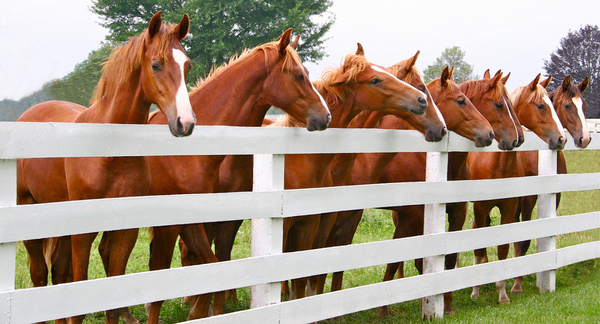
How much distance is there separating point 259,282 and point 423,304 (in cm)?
190

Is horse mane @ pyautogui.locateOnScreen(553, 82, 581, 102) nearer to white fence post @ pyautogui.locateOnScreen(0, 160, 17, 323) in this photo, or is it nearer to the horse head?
the horse head

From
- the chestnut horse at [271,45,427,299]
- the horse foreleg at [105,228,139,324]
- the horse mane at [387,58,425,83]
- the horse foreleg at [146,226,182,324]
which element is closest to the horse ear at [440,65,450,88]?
the horse mane at [387,58,425,83]

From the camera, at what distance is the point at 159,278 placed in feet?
8.67

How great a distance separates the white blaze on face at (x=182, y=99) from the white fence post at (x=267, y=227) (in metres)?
0.53

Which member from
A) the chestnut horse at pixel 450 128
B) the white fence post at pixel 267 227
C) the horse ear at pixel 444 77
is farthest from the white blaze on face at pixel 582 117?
the white fence post at pixel 267 227

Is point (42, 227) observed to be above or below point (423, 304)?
above

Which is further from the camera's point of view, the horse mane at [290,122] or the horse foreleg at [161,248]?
the horse mane at [290,122]

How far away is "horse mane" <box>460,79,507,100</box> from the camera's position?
5168 millimetres

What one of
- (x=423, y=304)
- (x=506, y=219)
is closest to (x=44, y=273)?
(x=423, y=304)

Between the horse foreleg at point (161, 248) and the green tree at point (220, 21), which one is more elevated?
the green tree at point (220, 21)

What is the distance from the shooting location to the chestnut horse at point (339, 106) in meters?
3.90

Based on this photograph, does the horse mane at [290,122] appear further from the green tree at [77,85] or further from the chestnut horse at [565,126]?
the green tree at [77,85]

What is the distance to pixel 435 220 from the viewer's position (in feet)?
13.8

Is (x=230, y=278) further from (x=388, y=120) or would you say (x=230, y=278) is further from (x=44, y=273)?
(x=388, y=120)
